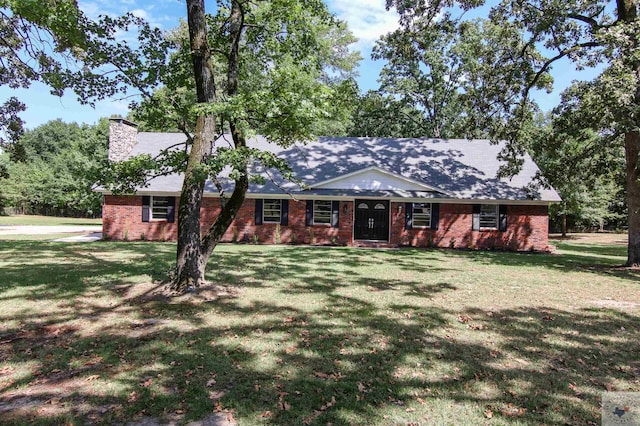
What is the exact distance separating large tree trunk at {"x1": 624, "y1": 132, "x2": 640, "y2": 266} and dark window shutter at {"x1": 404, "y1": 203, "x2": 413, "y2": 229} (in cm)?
796

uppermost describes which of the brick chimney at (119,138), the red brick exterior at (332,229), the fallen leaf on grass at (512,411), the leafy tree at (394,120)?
the leafy tree at (394,120)

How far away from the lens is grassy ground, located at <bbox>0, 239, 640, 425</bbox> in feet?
11.1

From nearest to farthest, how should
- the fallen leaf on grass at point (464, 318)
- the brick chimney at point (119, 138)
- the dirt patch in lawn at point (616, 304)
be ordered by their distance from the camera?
the fallen leaf on grass at point (464, 318)
the dirt patch in lawn at point (616, 304)
the brick chimney at point (119, 138)

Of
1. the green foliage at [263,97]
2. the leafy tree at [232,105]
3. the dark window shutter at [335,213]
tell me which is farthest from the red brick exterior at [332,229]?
the leafy tree at [232,105]

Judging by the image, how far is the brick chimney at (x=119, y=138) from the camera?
62.3 ft

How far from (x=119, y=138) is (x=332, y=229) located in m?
11.4

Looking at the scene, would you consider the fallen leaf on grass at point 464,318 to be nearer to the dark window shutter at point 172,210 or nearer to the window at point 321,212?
the window at point 321,212

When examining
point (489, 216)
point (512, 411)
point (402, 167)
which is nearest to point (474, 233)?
point (489, 216)

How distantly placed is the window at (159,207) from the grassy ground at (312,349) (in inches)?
345

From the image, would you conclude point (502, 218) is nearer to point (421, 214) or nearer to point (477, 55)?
point (421, 214)

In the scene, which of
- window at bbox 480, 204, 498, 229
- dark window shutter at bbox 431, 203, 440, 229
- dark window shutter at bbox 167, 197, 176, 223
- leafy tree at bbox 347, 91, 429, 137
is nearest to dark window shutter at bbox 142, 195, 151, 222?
dark window shutter at bbox 167, 197, 176, 223

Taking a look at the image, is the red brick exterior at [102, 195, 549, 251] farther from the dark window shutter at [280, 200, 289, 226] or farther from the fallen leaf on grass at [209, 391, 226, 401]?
the fallen leaf on grass at [209, 391, 226, 401]

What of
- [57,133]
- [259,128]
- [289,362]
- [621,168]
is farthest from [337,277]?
[57,133]

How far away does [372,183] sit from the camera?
1795cm
